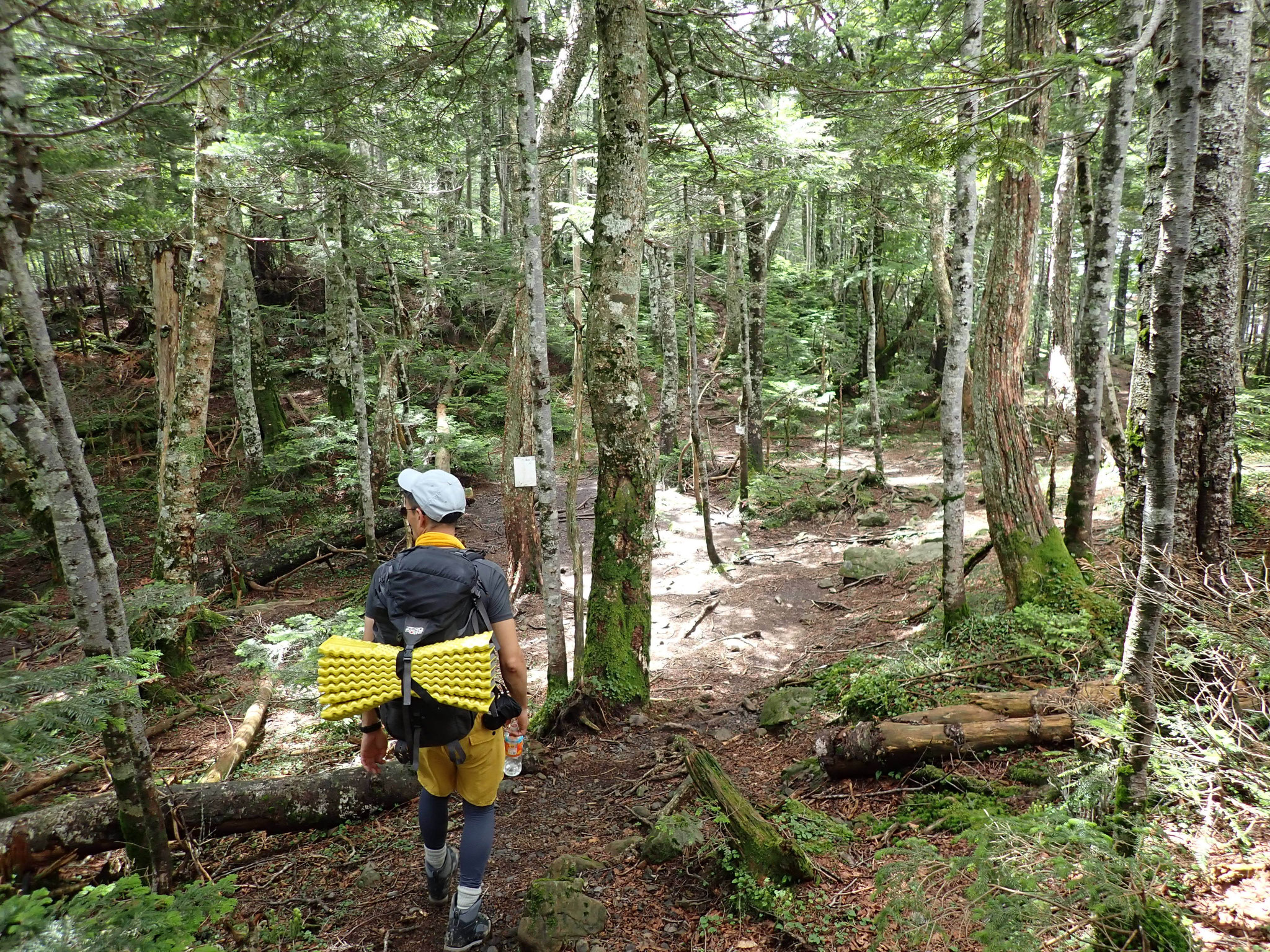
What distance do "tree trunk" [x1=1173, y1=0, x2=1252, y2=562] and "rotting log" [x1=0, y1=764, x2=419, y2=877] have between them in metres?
5.48

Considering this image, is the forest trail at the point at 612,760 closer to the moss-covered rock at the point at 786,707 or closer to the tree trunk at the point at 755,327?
the moss-covered rock at the point at 786,707

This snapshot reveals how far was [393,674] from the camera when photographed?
9.78 feet

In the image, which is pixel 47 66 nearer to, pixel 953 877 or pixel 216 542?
pixel 953 877

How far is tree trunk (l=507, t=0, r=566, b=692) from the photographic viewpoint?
5.26m

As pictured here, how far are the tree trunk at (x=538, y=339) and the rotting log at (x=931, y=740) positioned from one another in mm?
2534

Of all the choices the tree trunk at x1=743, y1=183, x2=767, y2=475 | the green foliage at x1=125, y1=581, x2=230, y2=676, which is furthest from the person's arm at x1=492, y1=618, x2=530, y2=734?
the tree trunk at x1=743, y1=183, x2=767, y2=475

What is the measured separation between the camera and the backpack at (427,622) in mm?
2977

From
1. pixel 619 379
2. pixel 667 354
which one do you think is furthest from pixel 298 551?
pixel 619 379

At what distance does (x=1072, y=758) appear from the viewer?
3701 mm

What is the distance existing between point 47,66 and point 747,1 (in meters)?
6.79

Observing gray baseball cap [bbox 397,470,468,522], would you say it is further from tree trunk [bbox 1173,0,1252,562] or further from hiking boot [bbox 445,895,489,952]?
tree trunk [bbox 1173,0,1252,562]

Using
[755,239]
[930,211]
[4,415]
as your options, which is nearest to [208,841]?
[4,415]

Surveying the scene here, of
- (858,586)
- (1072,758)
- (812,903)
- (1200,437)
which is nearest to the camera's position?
(812,903)

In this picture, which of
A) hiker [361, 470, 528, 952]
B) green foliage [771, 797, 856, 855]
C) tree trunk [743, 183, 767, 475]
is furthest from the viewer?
tree trunk [743, 183, 767, 475]
